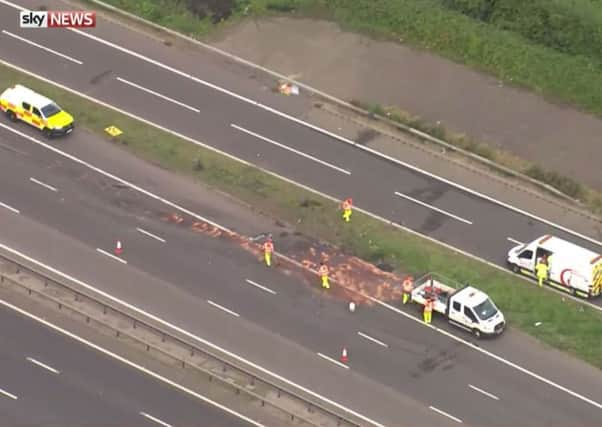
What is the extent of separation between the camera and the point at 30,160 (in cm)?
8112

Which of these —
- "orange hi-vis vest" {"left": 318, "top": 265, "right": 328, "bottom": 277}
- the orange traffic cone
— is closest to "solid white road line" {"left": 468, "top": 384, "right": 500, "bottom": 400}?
"orange hi-vis vest" {"left": 318, "top": 265, "right": 328, "bottom": 277}

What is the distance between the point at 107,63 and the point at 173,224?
16135mm

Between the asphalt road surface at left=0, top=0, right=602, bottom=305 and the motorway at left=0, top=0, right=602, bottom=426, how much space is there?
9 centimetres

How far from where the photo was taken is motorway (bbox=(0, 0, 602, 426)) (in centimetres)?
6688

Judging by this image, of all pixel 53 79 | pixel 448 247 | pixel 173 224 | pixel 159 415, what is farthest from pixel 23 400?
pixel 53 79

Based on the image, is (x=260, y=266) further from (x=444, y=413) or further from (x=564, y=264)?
(x=564, y=264)

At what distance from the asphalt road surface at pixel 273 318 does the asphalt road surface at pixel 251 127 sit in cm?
681

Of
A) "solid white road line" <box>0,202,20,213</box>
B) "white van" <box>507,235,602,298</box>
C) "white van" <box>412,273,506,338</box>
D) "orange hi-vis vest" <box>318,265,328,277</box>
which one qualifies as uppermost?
"white van" <box>507,235,602,298</box>

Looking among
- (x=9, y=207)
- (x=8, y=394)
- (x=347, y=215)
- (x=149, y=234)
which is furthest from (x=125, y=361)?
(x=347, y=215)

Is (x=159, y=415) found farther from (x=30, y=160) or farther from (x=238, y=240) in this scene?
(x=30, y=160)

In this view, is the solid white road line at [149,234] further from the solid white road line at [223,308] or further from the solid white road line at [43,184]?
the solid white road line at [223,308]

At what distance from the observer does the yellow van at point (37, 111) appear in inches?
3248

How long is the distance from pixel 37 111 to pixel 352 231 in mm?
17664

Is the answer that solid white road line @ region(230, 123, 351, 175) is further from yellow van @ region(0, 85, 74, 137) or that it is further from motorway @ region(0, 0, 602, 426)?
yellow van @ region(0, 85, 74, 137)
